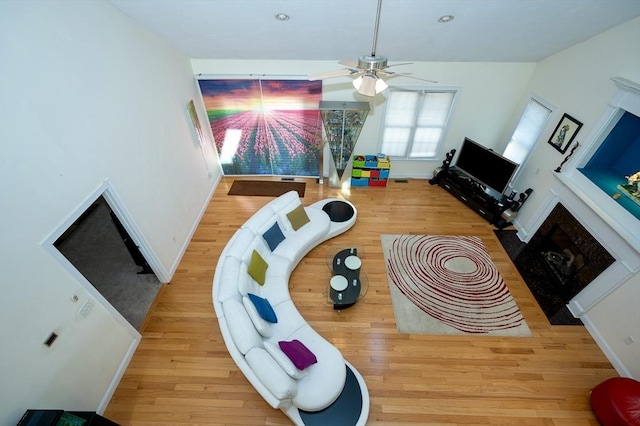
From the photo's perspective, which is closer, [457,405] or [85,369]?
[85,369]

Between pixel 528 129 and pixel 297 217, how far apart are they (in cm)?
481

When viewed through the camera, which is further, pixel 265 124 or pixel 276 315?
pixel 265 124

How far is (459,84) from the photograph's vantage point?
18.2ft

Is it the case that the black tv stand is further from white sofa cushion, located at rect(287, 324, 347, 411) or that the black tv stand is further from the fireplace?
white sofa cushion, located at rect(287, 324, 347, 411)

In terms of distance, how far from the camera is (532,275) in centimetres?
470

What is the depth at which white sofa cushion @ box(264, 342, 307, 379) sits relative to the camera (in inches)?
112

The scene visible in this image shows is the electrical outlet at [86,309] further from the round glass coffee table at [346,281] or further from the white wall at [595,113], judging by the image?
the white wall at [595,113]

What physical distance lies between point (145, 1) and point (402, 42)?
346cm

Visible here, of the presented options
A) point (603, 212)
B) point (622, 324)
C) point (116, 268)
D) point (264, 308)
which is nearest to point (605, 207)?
point (603, 212)

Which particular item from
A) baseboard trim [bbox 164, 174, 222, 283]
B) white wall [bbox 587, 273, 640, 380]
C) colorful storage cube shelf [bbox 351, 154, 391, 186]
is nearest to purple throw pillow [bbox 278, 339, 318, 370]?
baseboard trim [bbox 164, 174, 222, 283]

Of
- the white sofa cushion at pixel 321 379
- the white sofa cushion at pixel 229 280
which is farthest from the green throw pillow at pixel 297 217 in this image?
Result: the white sofa cushion at pixel 321 379

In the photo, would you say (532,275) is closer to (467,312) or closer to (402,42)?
(467,312)

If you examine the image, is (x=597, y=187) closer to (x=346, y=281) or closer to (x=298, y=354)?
(x=346, y=281)

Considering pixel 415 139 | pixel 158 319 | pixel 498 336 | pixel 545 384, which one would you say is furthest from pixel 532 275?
pixel 158 319
